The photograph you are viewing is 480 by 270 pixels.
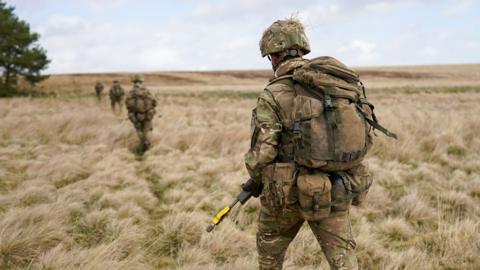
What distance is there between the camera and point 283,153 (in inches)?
97.8

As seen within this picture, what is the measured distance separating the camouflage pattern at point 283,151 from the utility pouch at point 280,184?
0.19 feet

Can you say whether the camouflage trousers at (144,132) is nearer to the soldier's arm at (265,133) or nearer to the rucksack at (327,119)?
the soldier's arm at (265,133)

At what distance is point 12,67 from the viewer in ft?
96.5

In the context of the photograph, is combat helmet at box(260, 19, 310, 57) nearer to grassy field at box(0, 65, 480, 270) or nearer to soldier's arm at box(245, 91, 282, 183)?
soldier's arm at box(245, 91, 282, 183)

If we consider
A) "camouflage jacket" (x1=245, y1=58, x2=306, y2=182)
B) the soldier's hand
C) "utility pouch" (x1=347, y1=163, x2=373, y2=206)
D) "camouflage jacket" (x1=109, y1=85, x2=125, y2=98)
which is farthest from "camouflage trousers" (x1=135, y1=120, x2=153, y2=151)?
"camouflage jacket" (x1=109, y1=85, x2=125, y2=98)

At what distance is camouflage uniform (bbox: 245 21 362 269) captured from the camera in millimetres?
2381

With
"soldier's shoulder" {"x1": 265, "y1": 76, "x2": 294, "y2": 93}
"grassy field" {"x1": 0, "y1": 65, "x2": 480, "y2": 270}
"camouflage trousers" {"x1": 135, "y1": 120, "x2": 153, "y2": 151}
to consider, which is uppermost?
"soldier's shoulder" {"x1": 265, "y1": 76, "x2": 294, "y2": 93}

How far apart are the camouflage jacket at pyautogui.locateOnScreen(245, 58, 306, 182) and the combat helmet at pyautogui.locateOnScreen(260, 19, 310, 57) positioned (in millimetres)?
180

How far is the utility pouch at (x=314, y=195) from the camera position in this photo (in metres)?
2.29

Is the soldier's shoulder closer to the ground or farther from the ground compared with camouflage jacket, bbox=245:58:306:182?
farther from the ground

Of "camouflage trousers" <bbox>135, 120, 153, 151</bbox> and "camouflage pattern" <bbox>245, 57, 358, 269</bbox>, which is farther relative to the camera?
"camouflage trousers" <bbox>135, 120, 153, 151</bbox>

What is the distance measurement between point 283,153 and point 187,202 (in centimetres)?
287

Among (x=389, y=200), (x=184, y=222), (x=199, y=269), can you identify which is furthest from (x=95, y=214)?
(x=389, y=200)

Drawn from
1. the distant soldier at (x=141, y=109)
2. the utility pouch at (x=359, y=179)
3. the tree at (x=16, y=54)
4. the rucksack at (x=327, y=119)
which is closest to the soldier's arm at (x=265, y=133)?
the rucksack at (x=327, y=119)
